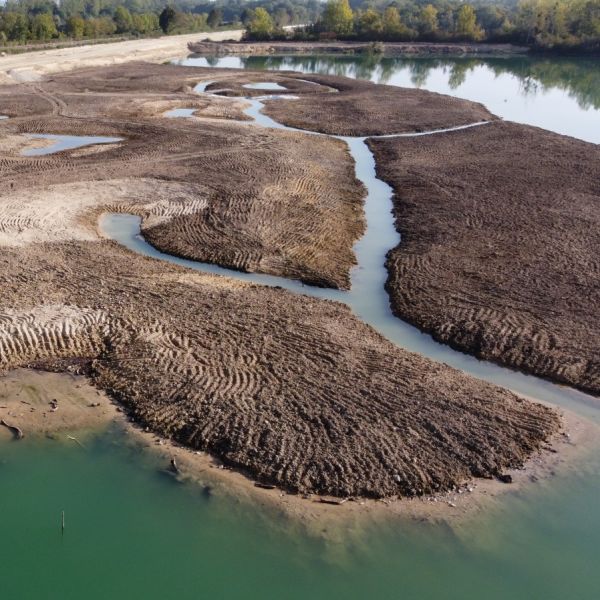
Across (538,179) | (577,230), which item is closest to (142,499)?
(577,230)

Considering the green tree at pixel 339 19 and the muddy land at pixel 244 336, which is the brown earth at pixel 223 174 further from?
the green tree at pixel 339 19

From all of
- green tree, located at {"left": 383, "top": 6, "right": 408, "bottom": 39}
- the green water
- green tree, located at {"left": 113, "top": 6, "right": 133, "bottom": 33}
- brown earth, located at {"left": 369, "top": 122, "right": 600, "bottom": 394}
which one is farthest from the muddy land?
green tree, located at {"left": 113, "top": 6, "right": 133, "bottom": 33}

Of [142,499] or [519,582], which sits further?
[142,499]

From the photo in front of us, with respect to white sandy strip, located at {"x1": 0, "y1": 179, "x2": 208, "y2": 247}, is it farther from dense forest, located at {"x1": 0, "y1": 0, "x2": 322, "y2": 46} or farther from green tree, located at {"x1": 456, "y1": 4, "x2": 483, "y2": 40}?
green tree, located at {"x1": 456, "y1": 4, "x2": 483, "y2": 40}

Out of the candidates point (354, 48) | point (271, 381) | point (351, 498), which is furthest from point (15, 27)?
point (351, 498)

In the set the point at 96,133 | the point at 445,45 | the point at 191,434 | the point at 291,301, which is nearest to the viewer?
the point at 191,434

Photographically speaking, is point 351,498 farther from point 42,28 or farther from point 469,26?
point 469,26

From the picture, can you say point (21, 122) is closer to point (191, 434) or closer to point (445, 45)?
point (191, 434)
